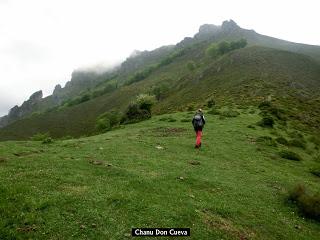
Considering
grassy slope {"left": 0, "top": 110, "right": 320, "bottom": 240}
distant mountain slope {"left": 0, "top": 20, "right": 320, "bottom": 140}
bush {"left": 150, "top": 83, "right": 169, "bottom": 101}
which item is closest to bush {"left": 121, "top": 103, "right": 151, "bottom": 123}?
distant mountain slope {"left": 0, "top": 20, "right": 320, "bottom": 140}

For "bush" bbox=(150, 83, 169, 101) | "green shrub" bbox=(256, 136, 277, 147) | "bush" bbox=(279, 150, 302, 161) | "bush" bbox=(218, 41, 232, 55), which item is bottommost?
"bush" bbox=(279, 150, 302, 161)

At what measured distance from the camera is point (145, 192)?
18.4 meters

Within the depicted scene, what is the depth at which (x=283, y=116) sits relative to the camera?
172 feet

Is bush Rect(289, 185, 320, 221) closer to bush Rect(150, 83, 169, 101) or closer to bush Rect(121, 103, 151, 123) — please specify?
bush Rect(121, 103, 151, 123)

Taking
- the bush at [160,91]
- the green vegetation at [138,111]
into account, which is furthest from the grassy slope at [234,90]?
the green vegetation at [138,111]

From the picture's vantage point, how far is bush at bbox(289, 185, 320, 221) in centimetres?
2022

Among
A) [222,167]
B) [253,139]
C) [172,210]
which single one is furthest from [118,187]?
[253,139]

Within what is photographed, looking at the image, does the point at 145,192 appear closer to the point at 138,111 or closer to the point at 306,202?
the point at 306,202

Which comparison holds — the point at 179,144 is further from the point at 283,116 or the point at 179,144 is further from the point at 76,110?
the point at 76,110

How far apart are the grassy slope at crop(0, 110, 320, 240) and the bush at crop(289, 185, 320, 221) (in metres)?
0.57

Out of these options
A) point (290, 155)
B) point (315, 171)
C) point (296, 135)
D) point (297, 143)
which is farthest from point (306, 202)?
point (296, 135)

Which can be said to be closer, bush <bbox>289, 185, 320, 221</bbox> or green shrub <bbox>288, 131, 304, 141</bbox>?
bush <bbox>289, 185, 320, 221</bbox>

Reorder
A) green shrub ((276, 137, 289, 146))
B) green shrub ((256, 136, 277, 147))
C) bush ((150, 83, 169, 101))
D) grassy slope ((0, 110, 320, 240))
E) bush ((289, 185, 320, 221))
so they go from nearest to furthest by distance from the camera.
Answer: grassy slope ((0, 110, 320, 240)), bush ((289, 185, 320, 221)), green shrub ((256, 136, 277, 147)), green shrub ((276, 137, 289, 146)), bush ((150, 83, 169, 101))

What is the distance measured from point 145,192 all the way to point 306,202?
30.3 ft
